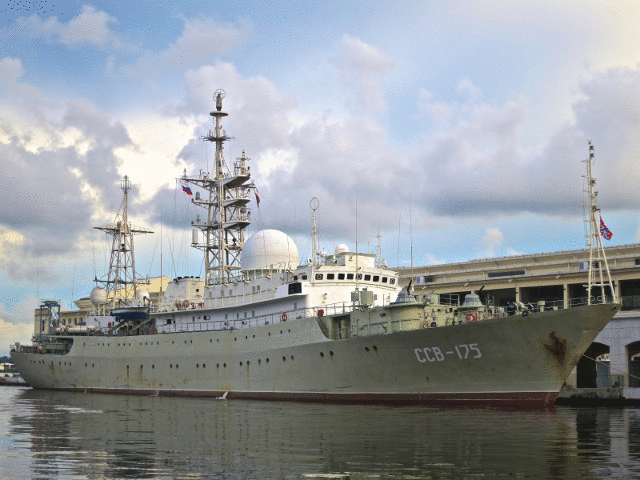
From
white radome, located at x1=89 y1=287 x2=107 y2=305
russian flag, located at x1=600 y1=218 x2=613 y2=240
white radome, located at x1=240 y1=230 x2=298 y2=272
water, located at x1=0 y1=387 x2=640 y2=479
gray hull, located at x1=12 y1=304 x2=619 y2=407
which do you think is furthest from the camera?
white radome, located at x1=89 y1=287 x2=107 y2=305

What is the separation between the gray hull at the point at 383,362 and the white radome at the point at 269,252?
15.0ft

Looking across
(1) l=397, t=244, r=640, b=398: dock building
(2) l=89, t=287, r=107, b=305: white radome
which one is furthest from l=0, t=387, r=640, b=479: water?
(2) l=89, t=287, r=107, b=305: white radome

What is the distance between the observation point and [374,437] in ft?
64.6

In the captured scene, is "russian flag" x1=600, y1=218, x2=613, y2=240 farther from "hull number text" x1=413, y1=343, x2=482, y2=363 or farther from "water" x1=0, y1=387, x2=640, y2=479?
"hull number text" x1=413, y1=343, x2=482, y2=363

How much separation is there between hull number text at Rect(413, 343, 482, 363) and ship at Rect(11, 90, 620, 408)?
0.04m

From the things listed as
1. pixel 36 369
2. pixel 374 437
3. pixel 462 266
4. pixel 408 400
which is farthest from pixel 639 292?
pixel 36 369

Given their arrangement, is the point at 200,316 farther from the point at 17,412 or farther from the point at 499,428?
the point at 499,428

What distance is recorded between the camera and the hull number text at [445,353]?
29.3 m

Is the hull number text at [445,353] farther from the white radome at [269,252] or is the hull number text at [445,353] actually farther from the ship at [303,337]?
the white radome at [269,252]

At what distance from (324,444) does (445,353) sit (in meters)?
12.5

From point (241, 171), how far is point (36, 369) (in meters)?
23.1

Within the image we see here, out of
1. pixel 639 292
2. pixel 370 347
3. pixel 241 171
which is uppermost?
pixel 241 171

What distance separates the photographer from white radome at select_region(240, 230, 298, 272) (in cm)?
4156

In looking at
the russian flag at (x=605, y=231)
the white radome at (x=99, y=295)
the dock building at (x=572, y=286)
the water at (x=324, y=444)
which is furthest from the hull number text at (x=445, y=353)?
the white radome at (x=99, y=295)
